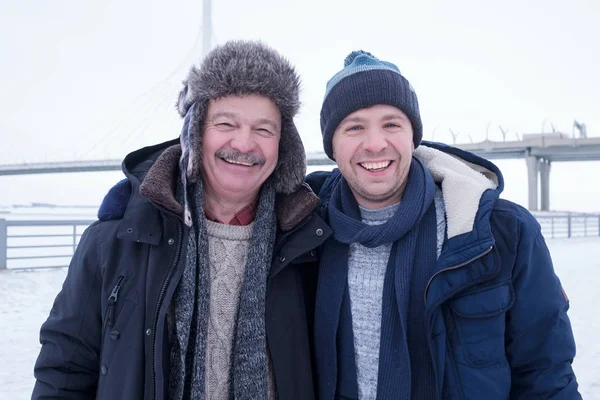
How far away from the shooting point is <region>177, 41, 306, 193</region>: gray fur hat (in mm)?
1569

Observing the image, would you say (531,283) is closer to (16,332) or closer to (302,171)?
(302,171)

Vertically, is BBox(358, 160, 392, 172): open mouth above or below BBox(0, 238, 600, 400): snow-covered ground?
above

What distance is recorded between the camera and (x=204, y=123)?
5.28ft

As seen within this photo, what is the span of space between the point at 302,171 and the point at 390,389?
0.83 meters

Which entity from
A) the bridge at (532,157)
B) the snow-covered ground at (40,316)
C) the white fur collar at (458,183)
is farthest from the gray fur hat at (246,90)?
the bridge at (532,157)

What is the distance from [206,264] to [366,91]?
2.58 ft

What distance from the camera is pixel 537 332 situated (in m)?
1.29

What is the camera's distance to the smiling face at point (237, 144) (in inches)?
61.3

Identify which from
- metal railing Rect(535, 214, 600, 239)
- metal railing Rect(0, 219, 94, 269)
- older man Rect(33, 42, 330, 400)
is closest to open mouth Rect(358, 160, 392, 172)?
older man Rect(33, 42, 330, 400)

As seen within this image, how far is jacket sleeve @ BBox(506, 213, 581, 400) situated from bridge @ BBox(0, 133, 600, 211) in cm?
2234

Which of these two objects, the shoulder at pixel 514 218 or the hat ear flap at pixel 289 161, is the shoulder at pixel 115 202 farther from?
the shoulder at pixel 514 218

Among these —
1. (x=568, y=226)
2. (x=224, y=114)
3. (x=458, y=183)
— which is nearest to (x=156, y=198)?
(x=224, y=114)

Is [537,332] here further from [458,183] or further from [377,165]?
[377,165]

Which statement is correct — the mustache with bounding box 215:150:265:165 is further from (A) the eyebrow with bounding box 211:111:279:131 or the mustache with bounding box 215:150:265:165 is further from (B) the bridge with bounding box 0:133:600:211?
(B) the bridge with bounding box 0:133:600:211
